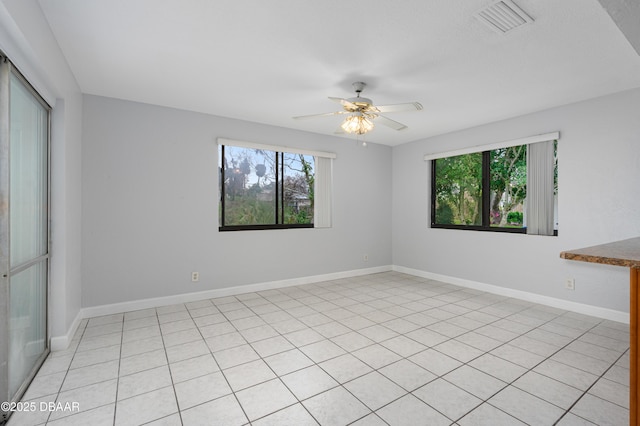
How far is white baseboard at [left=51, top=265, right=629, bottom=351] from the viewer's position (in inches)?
127

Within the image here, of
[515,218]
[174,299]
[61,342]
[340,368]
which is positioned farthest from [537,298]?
[61,342]

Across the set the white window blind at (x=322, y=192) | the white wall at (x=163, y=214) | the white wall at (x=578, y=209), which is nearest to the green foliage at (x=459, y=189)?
the white wall at (x=578, y=209)

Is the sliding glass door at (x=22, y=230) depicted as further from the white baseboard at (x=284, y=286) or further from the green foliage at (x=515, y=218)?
the green foliage at (x=515, y=218)

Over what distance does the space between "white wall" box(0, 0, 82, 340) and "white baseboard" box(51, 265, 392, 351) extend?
0.06 metres

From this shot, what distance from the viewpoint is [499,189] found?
4.54 meters

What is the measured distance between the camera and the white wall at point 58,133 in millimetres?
1771

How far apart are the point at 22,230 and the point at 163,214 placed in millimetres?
1756

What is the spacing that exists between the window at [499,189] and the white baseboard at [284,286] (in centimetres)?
85

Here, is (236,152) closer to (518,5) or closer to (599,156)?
(518,5)

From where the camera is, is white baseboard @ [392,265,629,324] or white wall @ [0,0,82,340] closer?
white wall @ [0,0,82,340]

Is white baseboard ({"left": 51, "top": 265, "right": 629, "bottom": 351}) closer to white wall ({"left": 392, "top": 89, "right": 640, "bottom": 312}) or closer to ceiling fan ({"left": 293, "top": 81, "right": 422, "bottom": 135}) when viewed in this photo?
white wall ({"left": 392, "top": 89, "right": 640, "bottom": 312})

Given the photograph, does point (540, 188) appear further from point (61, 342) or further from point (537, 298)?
point (61, 342)

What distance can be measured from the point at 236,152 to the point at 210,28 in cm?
238

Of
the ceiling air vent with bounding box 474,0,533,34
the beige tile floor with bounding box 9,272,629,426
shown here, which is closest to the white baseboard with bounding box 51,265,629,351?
the beige tile floor with bounding box 9,272,629,426
